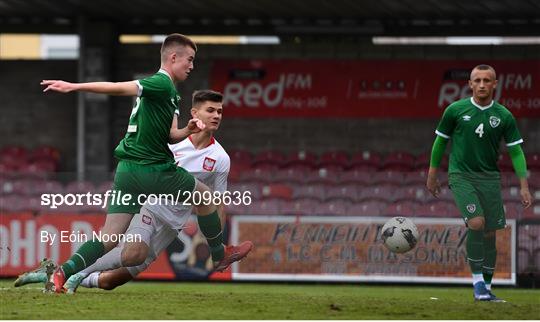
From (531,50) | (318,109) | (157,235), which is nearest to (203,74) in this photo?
(318,109)

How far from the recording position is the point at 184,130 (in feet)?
33.9

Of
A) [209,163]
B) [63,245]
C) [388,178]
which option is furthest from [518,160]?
[63,245]

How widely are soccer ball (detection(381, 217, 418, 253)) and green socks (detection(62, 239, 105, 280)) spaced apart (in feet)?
12.5

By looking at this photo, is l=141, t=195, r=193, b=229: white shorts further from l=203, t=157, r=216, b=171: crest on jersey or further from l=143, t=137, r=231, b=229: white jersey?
l=203, t=157, r=216, b=171: crest on jersey

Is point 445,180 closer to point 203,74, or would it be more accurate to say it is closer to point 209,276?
point 209,276

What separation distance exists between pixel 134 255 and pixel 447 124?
11.0 ft

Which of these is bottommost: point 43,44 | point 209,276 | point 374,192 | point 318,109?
point 209,276

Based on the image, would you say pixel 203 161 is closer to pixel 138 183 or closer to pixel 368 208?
pixel 138 183

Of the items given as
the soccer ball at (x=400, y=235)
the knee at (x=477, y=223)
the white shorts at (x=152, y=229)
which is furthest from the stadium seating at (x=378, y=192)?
the white shorts at (x=152, y=229)

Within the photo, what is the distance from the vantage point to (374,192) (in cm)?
1666

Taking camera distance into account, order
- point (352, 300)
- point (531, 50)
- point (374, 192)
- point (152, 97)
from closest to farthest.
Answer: point (152, 97) → point (352, 300) → point (374, 192) → point (531, 50)

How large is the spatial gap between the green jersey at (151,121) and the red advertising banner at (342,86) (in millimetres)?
13543

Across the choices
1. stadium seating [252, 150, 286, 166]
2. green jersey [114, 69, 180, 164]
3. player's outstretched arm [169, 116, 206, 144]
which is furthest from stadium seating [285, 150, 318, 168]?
player's outstretched arm [169, 116, 206, 144]

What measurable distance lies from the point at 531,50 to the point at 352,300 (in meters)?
13.6
